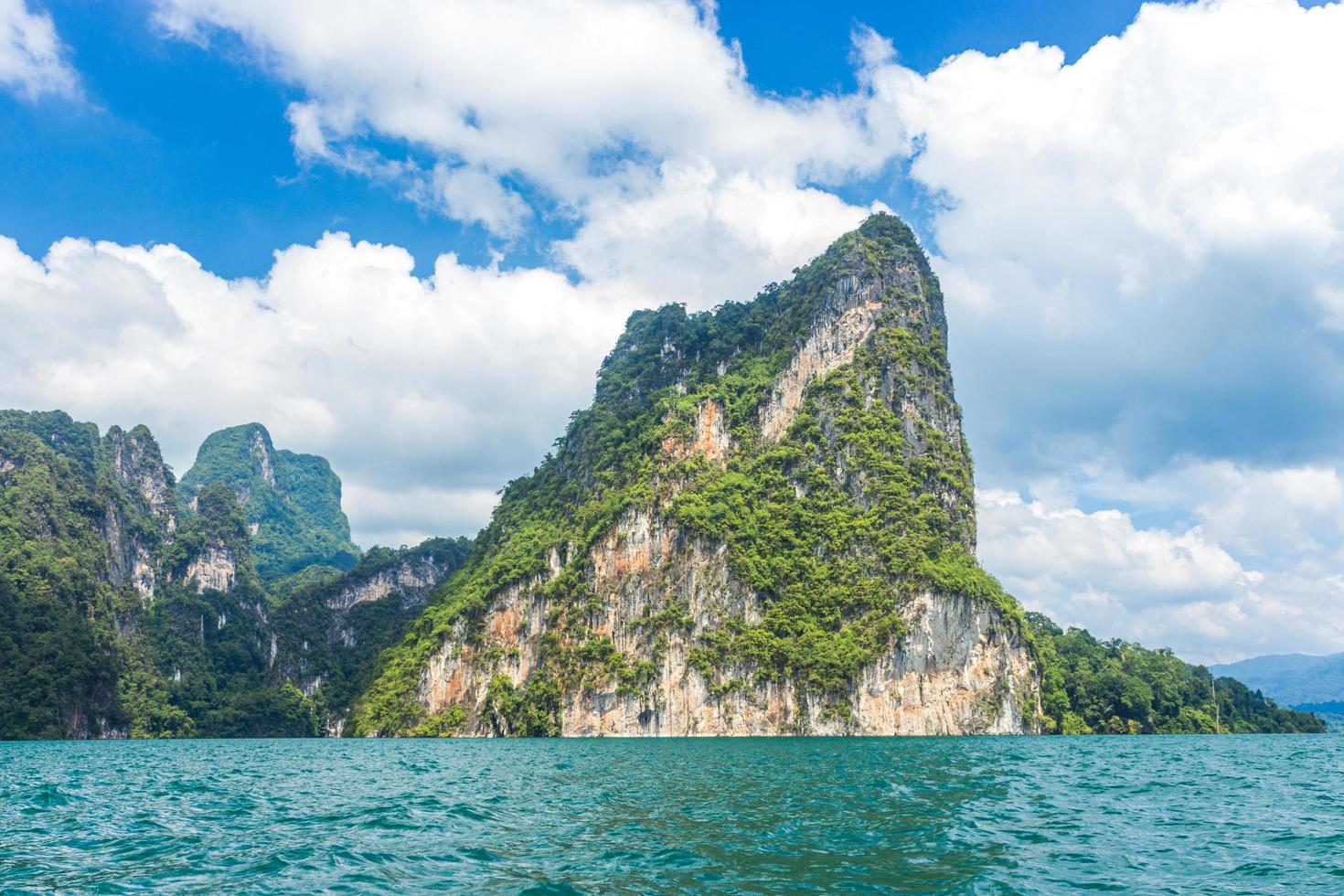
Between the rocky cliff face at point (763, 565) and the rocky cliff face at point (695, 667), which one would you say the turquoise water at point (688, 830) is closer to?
the rocky cliff face at point (695, 667)

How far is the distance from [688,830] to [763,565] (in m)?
85.4

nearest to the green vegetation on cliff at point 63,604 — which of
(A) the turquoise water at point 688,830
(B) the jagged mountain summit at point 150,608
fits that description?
(B) the jagged mountain summit at point 150,608

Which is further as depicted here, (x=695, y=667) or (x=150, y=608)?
(x=150, y=608)

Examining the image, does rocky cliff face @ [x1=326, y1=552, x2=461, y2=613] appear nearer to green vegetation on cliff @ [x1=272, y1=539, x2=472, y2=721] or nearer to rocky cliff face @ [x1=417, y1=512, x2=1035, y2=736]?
green vegetation on cliff @ [x1=272, y1=539, x2=472, y2=721]

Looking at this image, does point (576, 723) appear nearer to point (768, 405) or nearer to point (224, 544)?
point (768, 405)

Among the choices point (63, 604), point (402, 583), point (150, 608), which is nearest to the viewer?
point (63, 604)

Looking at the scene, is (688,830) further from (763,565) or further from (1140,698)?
(1140,698)

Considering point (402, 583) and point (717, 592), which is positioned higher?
point (402, 583)

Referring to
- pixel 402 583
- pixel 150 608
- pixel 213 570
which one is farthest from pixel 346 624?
pixel 150 608

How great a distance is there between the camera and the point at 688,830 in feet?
68.0

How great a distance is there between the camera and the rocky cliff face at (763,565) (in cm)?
9556

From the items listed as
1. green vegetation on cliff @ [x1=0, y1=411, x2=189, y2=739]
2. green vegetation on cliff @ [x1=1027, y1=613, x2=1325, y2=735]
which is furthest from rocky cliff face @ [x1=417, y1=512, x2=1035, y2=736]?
green vegetation on cliff @ [x1=0, y1=411, x2=189, y2=739]

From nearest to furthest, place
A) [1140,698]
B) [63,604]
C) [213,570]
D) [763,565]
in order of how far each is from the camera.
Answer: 1. [1140,698]
2. [763,565]
3. [63,604]
4. [213,570]

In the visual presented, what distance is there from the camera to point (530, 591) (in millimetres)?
115125
